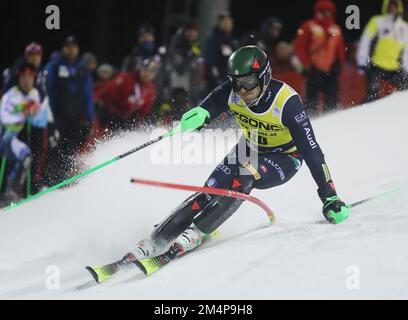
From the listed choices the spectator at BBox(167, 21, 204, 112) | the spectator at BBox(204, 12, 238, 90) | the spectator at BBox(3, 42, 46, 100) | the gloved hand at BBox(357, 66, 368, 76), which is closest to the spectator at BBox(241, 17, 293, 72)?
the spectator at BBox(204, 12, 238, 90)

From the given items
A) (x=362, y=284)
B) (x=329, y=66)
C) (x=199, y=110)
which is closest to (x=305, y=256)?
(x=362, y=284)

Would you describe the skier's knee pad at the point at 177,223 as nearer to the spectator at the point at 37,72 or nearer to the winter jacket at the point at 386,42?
the spectator at the point at 37,72

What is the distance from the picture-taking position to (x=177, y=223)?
5.92 metres

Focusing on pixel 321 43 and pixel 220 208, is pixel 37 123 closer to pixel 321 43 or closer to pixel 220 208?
pixel 321 43

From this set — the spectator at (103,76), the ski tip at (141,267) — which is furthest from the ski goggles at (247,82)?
the spectator at (103,76)

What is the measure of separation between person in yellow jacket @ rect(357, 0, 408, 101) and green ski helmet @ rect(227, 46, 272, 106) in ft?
11.6

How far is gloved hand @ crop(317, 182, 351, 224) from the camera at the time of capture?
18.6ft

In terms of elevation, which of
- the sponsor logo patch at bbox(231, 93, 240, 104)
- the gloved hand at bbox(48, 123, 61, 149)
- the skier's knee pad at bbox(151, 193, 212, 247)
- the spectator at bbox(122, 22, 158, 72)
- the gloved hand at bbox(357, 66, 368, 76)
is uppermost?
the sponsor logo patch at bbox(231, 93, 240, 104)

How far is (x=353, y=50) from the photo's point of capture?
10.6 metres

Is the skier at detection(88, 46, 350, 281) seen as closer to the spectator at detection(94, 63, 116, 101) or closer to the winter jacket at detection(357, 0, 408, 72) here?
the winter jacket at detection(357, 0, 408, 72)

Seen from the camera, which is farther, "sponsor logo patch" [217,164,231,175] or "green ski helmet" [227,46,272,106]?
"sponsor logo patch" [217,164,231,175]

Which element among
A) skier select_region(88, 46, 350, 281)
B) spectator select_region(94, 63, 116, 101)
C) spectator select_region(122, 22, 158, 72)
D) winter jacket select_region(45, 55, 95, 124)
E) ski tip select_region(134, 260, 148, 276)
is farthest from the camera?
spectator select_region(94, 63, 116, 101)

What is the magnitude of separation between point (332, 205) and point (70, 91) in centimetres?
434

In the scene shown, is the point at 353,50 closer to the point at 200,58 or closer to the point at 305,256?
the point at 200,58
